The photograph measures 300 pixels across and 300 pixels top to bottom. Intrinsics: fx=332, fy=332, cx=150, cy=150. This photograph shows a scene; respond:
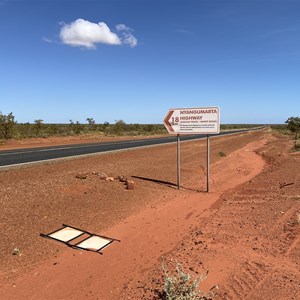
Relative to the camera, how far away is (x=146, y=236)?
19.6ft

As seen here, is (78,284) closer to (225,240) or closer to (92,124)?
(225,240)

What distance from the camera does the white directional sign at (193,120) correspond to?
379 inches

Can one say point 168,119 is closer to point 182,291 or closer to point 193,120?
point 193,120

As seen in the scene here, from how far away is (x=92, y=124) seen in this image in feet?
236

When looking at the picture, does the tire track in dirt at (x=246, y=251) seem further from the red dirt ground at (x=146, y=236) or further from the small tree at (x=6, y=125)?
the small tree at (x=6, y=125)

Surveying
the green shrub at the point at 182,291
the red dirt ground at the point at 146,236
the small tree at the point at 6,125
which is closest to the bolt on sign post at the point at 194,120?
the red dirt ground at the point at 146,236

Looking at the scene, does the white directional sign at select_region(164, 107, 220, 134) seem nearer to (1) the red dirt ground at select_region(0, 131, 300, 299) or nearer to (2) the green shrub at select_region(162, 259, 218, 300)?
(1) the red dirt ground at select_region(0, 131, 300, 299)

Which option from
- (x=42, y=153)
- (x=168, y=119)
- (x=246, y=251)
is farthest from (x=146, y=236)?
(x=42, y=153)

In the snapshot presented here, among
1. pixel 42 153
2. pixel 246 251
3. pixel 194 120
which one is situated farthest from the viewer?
pixel 42 153

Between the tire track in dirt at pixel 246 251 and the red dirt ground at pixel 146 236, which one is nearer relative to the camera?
the tire track in dirt at pixel 246 251

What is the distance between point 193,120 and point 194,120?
4 cm

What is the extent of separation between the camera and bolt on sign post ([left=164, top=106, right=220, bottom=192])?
9633 millimetres

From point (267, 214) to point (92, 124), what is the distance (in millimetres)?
66985

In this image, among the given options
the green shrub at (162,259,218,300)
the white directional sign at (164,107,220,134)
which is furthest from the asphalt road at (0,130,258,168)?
the green shrub at (162,259,218,300)
